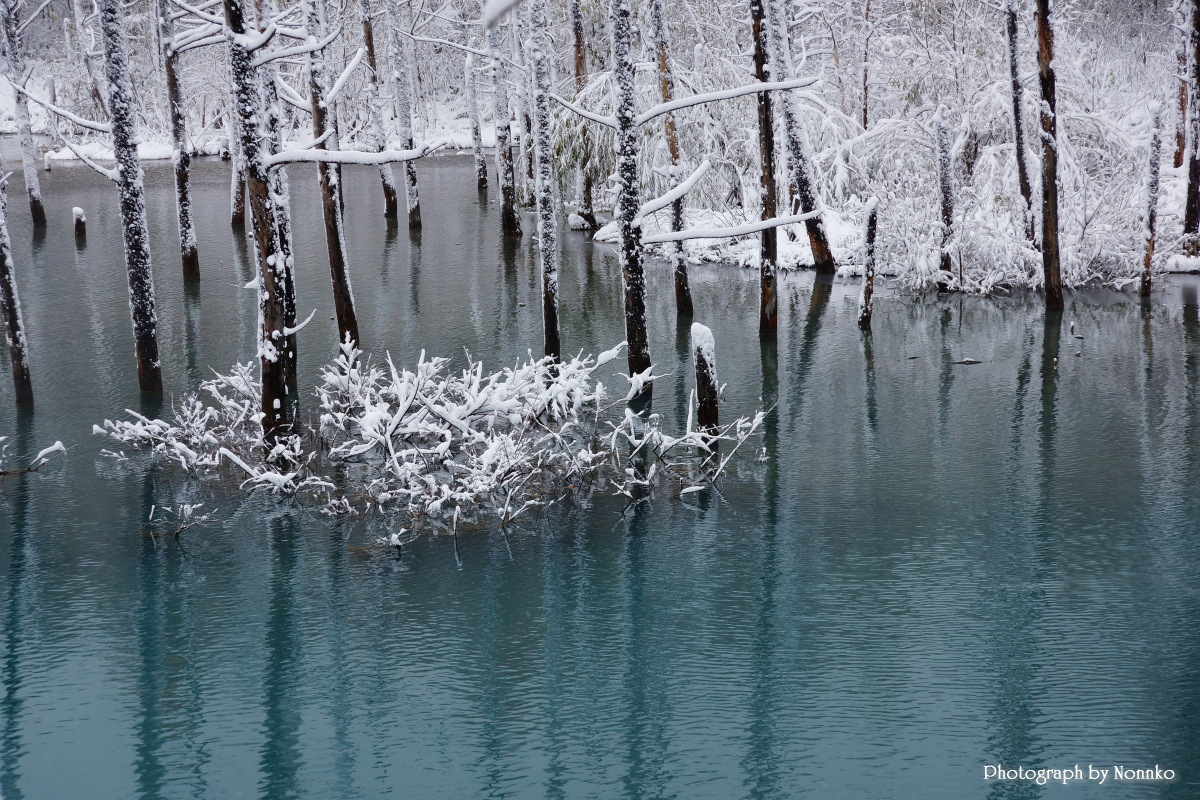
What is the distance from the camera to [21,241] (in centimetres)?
2758

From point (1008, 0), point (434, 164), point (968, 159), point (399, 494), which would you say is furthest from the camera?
point (434, 164)

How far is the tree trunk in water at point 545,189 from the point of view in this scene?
14914 mm

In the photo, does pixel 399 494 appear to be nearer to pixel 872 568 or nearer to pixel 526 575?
pixel 526 575

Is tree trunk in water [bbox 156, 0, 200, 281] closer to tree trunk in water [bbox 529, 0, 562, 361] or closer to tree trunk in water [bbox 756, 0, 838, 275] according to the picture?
tree trunk in water [bbox 529, 0, 562, 361]

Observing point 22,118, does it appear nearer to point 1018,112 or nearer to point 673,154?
point 673,154

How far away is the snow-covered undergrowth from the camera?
1184 centimetres

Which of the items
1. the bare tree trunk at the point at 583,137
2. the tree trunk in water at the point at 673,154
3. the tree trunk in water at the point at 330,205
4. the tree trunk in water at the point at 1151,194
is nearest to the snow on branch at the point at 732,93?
the tree trunk in water at the point at 673,154

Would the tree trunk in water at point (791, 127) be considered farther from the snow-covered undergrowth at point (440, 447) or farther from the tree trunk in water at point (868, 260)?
the snow-covered undergrowth at point (440, 447)

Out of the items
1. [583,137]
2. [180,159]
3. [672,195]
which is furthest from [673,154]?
[180,159]

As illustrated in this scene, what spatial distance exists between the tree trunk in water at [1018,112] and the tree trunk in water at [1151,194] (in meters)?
2.12

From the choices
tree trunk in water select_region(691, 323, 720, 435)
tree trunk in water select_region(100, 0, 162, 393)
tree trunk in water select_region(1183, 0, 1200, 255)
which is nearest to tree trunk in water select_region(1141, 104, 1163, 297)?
tree trunk in water select_region(1183, 0, 1200, 255)

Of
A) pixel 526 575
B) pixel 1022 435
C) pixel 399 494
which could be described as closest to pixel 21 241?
pixel 399 494

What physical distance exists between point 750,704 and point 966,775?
1.66 meters

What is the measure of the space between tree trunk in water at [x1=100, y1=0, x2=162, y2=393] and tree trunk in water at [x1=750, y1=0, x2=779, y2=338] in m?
8.71
